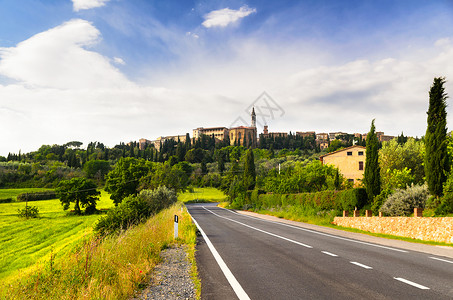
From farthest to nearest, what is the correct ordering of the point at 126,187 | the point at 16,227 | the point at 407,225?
the point at 126,187 < the point at 16,227 < the point at 407,225

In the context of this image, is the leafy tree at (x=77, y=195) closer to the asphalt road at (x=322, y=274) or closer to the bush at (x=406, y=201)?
the bush at (x=406, y=201)

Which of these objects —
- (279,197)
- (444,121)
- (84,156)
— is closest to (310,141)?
(84,156)

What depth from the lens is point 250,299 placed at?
5344mm

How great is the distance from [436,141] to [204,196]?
3287 inches

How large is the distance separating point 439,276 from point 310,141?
180631 millimetres

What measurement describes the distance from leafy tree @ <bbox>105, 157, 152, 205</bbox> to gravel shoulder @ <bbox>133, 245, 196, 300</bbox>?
66110mm

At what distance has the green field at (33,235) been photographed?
3265 cm

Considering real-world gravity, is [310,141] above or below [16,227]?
above

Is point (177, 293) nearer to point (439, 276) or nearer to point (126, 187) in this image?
point (439, 276)

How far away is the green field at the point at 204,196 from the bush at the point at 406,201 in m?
71.4

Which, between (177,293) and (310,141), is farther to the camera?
(310,141)

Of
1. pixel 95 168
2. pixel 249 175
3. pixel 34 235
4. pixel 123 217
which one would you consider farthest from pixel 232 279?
pixel 95 168

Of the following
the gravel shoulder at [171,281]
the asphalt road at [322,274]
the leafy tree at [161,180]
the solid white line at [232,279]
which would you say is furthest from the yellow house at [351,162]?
the gravel shoulder at [171,281]

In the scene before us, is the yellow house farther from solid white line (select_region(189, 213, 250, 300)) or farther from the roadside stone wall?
solid white line (select_region(189, 213, 250, 300))
